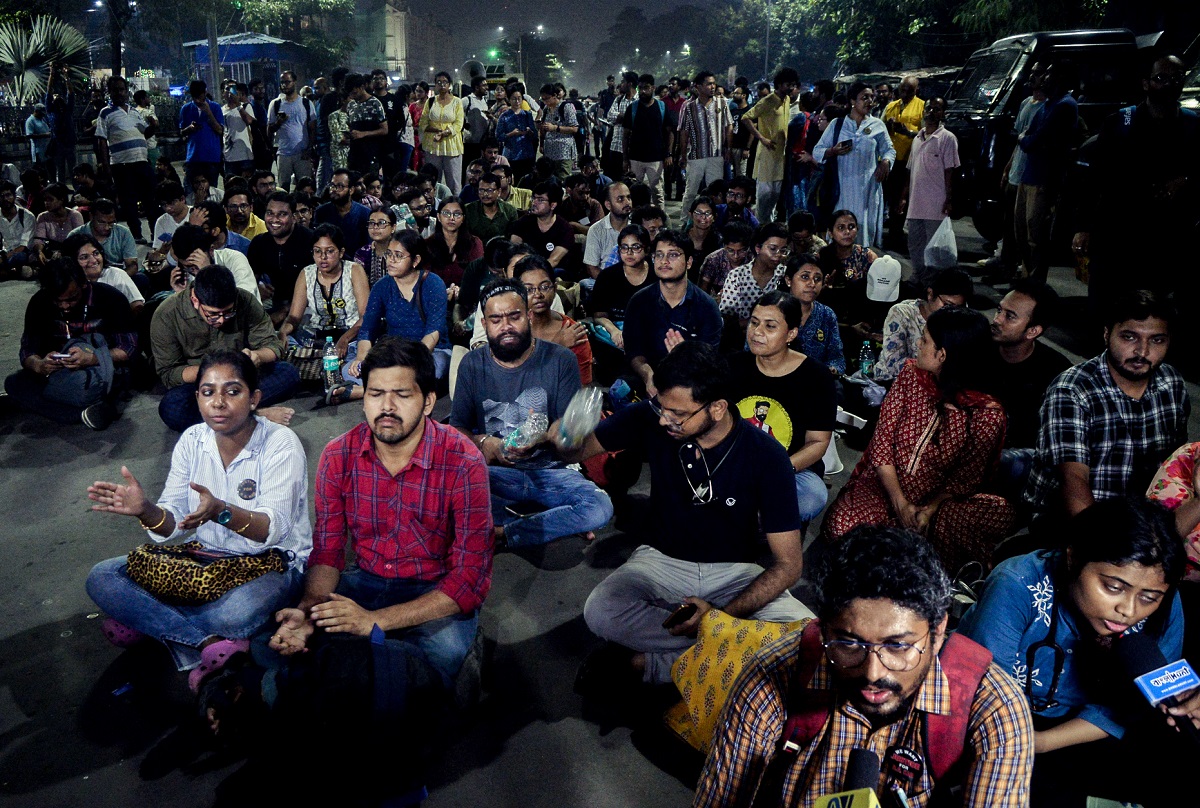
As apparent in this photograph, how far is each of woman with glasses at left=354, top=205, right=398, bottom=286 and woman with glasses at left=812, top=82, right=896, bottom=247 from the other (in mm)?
5023

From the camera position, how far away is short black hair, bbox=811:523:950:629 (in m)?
2.02

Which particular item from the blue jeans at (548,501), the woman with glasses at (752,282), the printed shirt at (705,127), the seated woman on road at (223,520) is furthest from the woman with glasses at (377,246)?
the printed shirt at (705,127)

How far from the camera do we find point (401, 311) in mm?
6680

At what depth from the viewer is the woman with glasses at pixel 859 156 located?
9906 millimetres

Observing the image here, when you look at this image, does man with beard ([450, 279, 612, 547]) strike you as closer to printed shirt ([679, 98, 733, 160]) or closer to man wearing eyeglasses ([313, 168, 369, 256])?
man wearing eyeglasses ([313, 168, 369, 256])

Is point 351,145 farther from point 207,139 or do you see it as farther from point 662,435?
point 662,435

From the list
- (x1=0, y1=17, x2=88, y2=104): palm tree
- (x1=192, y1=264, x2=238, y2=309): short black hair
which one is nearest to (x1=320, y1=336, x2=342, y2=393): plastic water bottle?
(x1=192, y1=264, x2=238, y2=309): short black hair

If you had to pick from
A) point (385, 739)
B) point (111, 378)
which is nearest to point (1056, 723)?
point (385, 739)

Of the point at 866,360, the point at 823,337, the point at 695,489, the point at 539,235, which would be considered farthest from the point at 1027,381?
the point at 539,235

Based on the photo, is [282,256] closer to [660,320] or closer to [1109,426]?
[660,320]

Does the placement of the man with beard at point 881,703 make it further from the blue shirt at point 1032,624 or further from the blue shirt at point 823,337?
the blue shirt at point 823,337

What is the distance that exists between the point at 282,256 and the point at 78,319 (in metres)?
1.97

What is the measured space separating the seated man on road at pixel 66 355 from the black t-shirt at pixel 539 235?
385 centimetres

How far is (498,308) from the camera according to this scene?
4559mm
